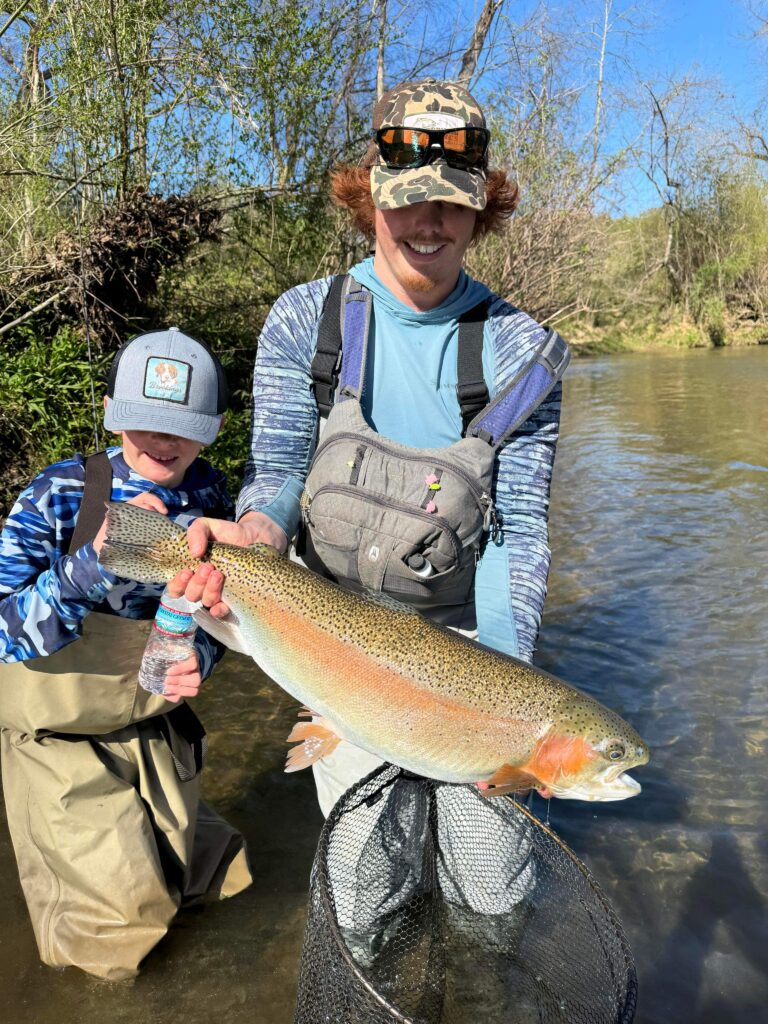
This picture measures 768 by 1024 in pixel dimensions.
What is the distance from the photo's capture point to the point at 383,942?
2.84 m

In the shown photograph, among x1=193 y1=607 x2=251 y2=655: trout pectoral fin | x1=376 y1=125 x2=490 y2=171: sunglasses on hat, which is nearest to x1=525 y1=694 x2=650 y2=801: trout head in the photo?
x1=193 y1=607 x2=251 y2=655: trout pectoral fin

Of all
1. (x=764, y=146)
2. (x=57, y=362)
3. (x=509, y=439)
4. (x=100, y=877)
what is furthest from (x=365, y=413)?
(x=764, y=146)

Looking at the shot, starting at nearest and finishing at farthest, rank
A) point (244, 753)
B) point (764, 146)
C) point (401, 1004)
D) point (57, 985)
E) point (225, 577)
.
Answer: point (225, 577) < point (401, 1004) < point (57, 985) < point (244, 753) < point (764, 146)

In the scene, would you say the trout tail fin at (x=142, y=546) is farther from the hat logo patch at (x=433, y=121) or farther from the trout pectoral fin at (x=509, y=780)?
the hat logo patch at (x=433, y=121)

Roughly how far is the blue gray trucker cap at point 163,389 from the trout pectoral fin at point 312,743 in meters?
1.08

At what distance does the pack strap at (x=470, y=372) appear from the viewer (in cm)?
293

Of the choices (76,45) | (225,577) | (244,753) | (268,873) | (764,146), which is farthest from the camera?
(764,146)

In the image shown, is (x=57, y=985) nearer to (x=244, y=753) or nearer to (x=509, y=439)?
(x=244, y=753)

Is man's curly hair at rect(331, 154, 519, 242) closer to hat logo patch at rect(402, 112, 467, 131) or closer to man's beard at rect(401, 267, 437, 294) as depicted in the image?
hat logo patch at rect(402, 112, 467, 131)

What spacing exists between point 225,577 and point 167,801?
3.66 ft

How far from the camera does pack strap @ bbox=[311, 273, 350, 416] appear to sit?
9.59 ft

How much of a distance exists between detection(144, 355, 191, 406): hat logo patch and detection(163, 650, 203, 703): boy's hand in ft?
2.98

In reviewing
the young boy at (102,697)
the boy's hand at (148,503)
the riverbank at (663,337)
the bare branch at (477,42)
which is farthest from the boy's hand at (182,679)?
the riverbank at (663,337)

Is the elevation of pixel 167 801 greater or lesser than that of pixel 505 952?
greater
